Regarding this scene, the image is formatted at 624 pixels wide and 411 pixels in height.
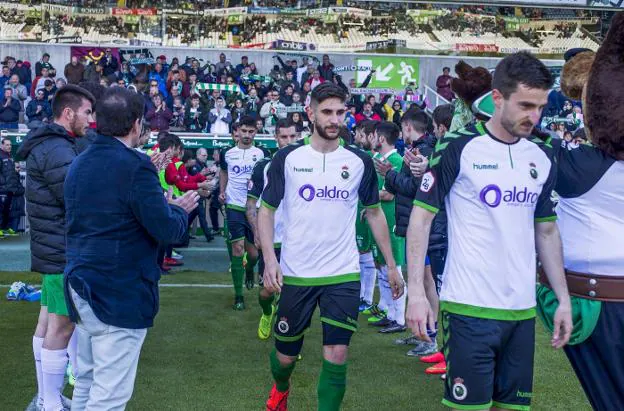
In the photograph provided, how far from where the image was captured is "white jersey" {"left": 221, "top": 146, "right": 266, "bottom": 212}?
1033 cm

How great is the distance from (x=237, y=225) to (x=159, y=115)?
11.2 metres

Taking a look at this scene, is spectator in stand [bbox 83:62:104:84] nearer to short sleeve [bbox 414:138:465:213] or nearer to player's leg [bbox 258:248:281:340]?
player's leg [bbox 258:248:281:340]

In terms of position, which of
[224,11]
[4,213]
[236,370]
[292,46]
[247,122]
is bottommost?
[4,213]

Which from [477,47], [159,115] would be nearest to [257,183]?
[159,115]

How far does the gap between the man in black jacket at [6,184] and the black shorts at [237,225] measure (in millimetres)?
7266

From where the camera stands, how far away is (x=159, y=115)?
20625 mm

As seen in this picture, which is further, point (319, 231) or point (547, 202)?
point (319, 231)

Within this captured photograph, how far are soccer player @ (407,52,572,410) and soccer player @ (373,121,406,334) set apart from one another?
400 centimetres

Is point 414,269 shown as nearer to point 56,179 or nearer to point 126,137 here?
point 126,137

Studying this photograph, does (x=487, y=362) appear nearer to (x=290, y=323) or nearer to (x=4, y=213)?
(x=290, y=323)

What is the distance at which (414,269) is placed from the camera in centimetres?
407

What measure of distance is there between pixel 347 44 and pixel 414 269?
80.0 feet

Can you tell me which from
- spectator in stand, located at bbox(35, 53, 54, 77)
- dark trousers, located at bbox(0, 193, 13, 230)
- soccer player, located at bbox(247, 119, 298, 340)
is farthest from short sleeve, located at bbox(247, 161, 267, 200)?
spectator in stand, located at bbox(35, 53, 54, 77)

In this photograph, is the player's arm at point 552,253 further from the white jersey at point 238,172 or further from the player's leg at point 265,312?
the white jersey at point 238,172
